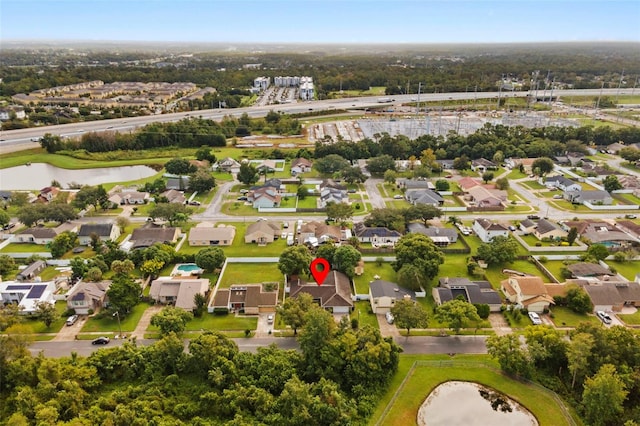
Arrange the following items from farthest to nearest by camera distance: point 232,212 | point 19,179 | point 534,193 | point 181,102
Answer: point 181,102 → point 19,179 → point 534,193 → point 232,212

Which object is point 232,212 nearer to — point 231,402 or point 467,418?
point 231,402

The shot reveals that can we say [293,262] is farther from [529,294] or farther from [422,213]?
[529,294]

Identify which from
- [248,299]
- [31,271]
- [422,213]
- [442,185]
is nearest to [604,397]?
[248,299]

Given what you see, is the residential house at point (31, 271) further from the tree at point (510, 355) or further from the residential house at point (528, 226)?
→ the residential house at point (528, 226)

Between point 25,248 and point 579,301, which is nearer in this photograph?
point 579,301

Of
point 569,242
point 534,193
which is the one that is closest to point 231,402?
point 569,242

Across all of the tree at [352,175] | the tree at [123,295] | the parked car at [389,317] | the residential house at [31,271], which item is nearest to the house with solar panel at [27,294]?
the residential house at [31,271]

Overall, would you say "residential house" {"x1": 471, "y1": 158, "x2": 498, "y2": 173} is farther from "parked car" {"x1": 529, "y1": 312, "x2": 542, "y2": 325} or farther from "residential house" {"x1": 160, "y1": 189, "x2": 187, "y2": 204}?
"residential house" {"x1": 160, "y1": 189, "x2": 187, "y2": 204}
